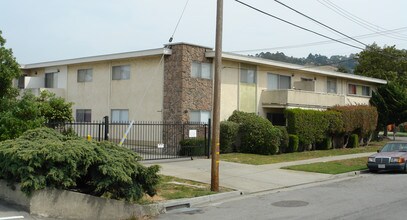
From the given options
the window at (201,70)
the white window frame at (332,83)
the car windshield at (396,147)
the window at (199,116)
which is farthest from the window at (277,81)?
the car windshield at (396,147)

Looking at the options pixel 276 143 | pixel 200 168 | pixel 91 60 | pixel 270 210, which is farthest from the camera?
pixel 91 60

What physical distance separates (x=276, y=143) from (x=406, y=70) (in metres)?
33.1

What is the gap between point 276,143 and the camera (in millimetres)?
24281

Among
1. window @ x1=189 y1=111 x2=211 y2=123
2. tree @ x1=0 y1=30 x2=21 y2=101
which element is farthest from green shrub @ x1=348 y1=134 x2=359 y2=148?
tree @ x1=0 y1=30 x2=21 y2=101

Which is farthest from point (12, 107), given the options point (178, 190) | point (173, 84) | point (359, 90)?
point (359, 90)

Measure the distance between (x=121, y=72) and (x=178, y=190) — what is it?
609 inches

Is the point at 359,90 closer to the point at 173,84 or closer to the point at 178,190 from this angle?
the point at 173,84

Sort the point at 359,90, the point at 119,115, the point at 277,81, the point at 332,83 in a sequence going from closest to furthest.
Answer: the point at 119,115 → the point at 277,81 → the point at 332,83 → the point at 359,90

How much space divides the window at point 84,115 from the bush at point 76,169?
61.4 ft

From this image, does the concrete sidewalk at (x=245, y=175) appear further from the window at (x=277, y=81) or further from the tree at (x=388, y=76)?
the tree at (x=388, y=76)

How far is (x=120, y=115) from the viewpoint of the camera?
26953mm

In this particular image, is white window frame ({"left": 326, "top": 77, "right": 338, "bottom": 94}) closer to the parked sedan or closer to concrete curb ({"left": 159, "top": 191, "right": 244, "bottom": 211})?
the parked sedan

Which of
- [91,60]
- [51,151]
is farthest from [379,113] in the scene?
[51,151]

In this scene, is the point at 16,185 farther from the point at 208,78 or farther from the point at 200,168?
the point at 208,78
